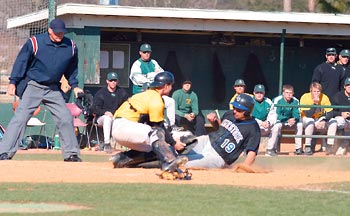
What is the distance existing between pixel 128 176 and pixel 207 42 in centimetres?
1268

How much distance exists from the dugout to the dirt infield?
9.34 metres

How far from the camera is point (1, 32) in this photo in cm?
3117

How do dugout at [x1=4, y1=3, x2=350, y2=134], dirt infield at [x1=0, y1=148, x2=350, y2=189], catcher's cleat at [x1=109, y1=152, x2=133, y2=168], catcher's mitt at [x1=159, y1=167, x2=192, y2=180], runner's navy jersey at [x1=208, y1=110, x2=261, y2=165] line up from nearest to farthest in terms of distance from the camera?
dirt infield at [x1=0, y1=148, x2=350, y2=189], catcher's mitt at [x1=159, y1=167, x2=192, y2=180], catcher's cleat at [x1=109, y1=152, x2=133, y2=168], runner's navy jersey at [x1=208, y1=110, x2=261, y2=165], dugout at [x1=4, y1=3, x2=350, y2=134]

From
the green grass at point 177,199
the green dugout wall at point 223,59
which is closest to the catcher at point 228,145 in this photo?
the green grass at point 177,199

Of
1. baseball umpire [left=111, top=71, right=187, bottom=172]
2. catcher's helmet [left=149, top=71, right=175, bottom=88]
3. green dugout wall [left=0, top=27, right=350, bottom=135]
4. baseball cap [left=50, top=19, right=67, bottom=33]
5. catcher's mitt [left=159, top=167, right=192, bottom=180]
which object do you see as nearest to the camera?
catcher's mitt [left=159, top=167, right=192, bottom=180]

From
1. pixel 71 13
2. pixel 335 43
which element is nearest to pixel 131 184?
pixel 71 13

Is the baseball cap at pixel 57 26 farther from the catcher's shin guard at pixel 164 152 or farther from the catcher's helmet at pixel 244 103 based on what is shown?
the catcher's helmet at pixel 244 103

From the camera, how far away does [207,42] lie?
23.3m

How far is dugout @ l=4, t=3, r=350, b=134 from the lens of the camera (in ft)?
70.6

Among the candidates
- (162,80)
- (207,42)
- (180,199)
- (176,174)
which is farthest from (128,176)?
(207,42)

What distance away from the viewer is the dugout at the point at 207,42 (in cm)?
2153

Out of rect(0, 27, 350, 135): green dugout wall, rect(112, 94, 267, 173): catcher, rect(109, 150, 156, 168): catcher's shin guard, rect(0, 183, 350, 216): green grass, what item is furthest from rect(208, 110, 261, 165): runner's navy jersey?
rect(0, 27, 350, 135): green dugout wall

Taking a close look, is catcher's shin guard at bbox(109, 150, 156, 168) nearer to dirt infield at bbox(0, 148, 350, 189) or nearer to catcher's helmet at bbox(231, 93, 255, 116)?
dirt infield at bbox(0, 148, 350, 189)

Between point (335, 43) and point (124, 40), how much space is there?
5448 millimetres
